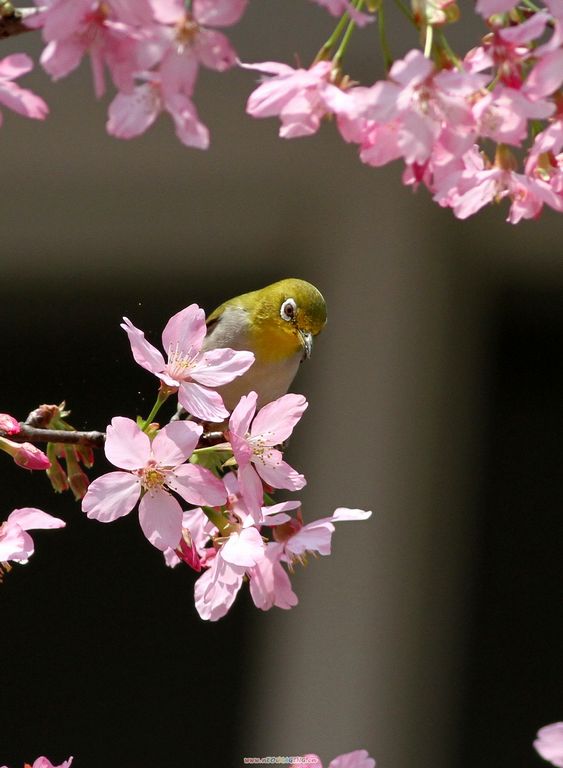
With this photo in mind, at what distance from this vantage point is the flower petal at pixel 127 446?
3.24 feet

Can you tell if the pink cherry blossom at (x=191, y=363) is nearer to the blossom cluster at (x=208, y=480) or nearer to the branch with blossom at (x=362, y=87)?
the blossom cluster at (x=208, y=480)

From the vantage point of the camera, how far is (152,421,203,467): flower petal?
99 centimetres

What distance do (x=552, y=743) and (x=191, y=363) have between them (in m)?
0.45

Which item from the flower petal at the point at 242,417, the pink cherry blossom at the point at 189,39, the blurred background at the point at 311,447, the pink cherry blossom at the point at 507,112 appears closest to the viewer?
the pink cherry blossom at the point at 189,39

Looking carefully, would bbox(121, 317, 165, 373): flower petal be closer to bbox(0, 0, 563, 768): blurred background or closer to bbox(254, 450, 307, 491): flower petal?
bbox(254, 450, 307, 491): flower petal

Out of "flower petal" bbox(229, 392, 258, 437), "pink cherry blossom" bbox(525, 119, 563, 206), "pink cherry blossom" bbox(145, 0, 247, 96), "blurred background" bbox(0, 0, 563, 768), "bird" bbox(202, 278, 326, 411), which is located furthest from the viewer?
"blurred background" bbox(0, 0, 563, 768)

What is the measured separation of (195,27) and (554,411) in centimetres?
341

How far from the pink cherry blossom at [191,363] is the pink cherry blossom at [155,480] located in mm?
35

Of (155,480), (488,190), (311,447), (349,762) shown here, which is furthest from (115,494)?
(311,447)

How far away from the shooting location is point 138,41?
0.70m

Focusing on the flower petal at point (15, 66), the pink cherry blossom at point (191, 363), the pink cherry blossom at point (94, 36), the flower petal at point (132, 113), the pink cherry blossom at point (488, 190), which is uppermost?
the pink cherry blossom at point (94, 36)

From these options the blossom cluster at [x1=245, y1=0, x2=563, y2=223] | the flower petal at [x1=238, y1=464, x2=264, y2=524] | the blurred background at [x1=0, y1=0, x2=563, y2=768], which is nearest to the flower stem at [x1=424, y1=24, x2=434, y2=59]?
the blossom cluster at [x1=245, y1=0, x2=563, y2=223]

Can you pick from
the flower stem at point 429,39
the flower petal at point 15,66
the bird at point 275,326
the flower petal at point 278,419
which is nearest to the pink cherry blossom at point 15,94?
the flower petal at point 15,66

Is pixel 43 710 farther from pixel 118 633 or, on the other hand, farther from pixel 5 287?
pixel 5 287
